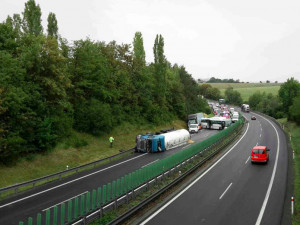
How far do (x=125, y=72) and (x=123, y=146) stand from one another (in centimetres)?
1551

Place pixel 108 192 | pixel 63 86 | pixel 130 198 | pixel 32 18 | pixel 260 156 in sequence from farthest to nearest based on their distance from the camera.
Answer: pixel 32 18, pixel 63 86, pixel 260 156, pixel 130 198, pixel 108 192

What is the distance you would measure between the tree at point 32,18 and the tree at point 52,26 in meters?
5.56

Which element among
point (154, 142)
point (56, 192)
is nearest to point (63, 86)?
point (154, 142)

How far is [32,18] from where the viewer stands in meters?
33.5

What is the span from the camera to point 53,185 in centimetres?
2206

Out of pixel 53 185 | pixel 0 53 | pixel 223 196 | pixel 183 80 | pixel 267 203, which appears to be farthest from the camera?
pixel 183 80

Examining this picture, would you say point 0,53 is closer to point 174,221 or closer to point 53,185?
point 53,185

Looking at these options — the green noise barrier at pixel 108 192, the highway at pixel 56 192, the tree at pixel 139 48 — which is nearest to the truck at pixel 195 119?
the tree at pixel 139 48

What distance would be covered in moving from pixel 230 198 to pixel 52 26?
34897 millimetres

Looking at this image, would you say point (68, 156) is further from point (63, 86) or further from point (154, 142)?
point (154, 142)

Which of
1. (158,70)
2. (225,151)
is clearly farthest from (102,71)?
(225,151)

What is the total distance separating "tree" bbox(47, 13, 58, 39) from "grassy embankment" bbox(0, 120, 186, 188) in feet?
52.1

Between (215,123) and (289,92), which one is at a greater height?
(289,92)

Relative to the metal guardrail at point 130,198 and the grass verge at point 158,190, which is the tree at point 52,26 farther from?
the metal guardrail at point 130,198
